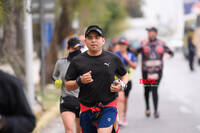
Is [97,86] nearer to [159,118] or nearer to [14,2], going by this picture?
[159,118]

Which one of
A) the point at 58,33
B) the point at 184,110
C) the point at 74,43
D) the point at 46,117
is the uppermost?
the point at 74,43

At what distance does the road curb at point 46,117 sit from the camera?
8000mm

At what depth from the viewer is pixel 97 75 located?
436cm

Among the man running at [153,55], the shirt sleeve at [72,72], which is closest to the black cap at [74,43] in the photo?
the shirt sleeve at [72,72]

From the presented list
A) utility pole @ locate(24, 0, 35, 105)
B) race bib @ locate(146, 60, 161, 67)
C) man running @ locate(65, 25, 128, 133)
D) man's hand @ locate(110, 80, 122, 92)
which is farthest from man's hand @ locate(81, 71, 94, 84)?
utility pole @ locate(24, 0, 35, 105)

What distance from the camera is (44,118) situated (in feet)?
28.7

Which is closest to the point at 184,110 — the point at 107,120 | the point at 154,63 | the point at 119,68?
the point at 154,63

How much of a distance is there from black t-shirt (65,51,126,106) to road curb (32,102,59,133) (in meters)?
3.47

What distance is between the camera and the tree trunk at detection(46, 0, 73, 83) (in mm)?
14766

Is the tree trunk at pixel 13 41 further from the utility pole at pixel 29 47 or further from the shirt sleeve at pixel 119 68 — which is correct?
the shirt sleeve at pixel 119 68

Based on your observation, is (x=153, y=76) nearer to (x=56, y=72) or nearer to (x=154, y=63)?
(x=154, y=63)

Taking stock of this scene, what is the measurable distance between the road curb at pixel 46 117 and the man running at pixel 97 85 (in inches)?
134

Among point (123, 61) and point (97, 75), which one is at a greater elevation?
point (97, 75)

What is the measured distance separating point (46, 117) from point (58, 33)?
22.5ft
